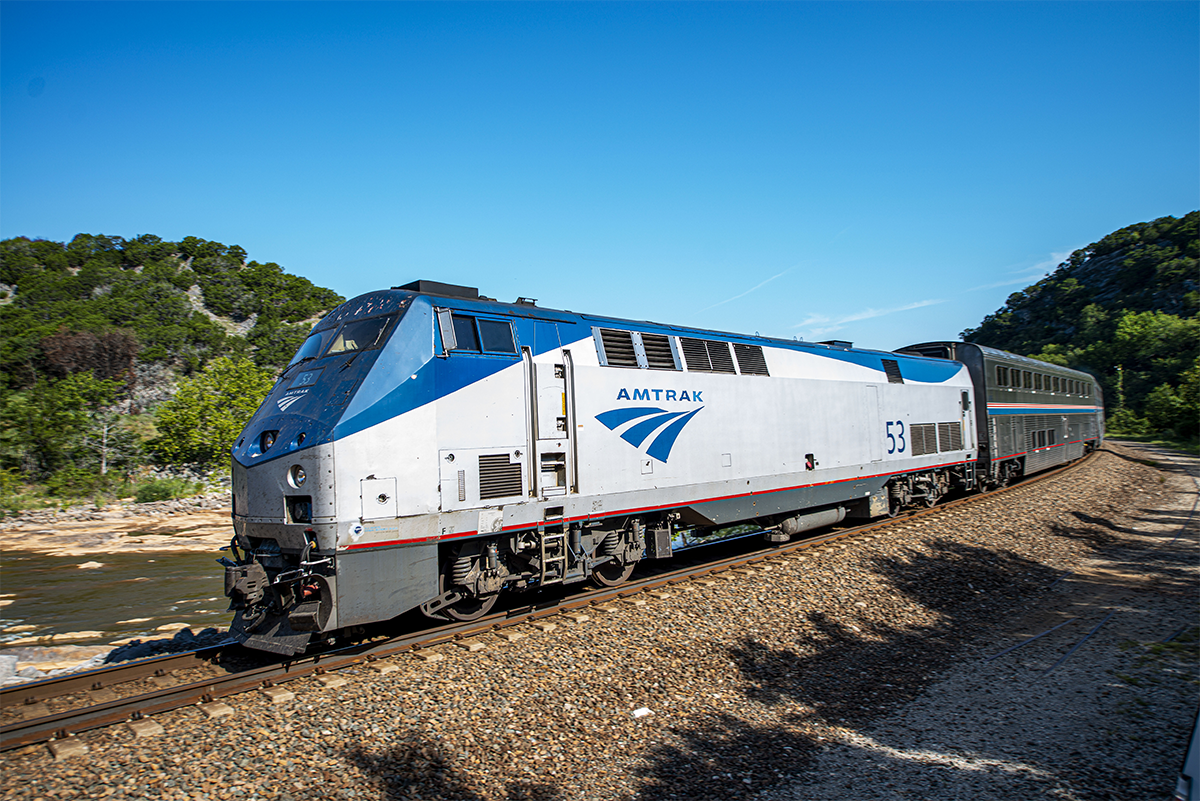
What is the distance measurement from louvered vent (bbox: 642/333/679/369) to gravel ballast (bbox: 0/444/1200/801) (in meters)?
3.48

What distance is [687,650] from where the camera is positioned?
24.8 ft

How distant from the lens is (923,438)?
16.4 metres

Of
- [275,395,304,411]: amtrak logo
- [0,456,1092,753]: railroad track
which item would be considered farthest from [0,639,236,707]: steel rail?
[275,395,304,411]: amtrak logo

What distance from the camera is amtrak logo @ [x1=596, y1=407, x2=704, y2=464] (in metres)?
9.16

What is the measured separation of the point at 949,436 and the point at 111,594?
20608mm

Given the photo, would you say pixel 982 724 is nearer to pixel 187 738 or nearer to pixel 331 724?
pixel 331 724

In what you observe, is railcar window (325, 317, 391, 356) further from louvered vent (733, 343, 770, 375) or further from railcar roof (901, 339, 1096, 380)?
railcar roof (901, 339, 1096, 380)

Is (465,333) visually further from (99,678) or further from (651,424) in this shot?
(99,678)

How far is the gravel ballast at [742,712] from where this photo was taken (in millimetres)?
4930

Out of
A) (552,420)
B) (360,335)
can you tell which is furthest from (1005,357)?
(360,335)

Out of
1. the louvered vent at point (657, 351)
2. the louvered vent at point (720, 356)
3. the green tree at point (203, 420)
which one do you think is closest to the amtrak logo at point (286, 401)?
the louvered vent at point (657, 351)

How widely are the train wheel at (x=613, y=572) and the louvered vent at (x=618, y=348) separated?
3.05 metres

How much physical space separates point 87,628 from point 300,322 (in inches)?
2089

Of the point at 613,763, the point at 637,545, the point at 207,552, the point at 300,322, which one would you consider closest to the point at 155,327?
the point at 300,322
